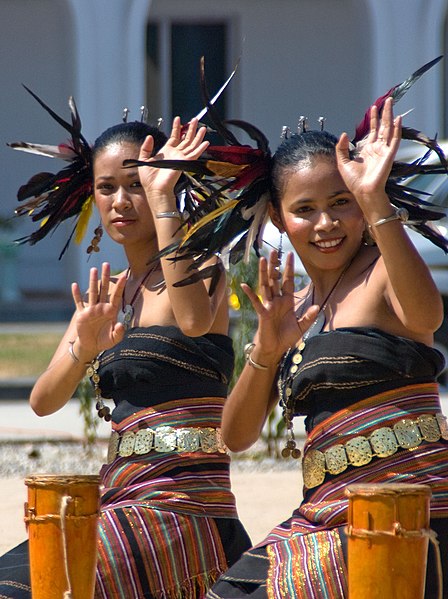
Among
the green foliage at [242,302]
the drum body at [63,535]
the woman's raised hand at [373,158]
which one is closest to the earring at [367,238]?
the woman's raised hand at [373,158]

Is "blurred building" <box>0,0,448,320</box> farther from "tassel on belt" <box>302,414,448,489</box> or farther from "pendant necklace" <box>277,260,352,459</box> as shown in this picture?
"tassel on belt" <box>302,414,448,489</box>

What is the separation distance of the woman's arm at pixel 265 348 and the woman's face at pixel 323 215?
7cm

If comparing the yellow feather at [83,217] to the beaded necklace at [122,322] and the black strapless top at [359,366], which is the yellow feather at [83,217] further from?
the black strapless top at [359,366]

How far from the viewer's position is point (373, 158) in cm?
301

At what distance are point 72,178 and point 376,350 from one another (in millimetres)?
1336

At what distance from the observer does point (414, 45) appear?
13.4 metres

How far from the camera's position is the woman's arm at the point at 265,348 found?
125 inches

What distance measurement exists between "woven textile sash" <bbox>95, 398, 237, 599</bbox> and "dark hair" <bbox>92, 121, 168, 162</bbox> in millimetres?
758

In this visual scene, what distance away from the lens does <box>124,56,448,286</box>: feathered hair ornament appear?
3324 millimetres

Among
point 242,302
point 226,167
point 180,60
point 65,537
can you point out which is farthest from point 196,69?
point 65,537

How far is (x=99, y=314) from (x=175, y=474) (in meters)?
0.47

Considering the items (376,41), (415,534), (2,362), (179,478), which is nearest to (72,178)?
(179,478)

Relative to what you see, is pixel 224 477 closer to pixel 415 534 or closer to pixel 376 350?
pixel 376 350

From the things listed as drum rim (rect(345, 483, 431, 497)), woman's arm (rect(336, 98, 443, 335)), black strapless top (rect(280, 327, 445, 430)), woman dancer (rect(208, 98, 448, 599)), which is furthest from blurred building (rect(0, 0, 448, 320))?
drum rim (rect(345, 483, 431, 497))
